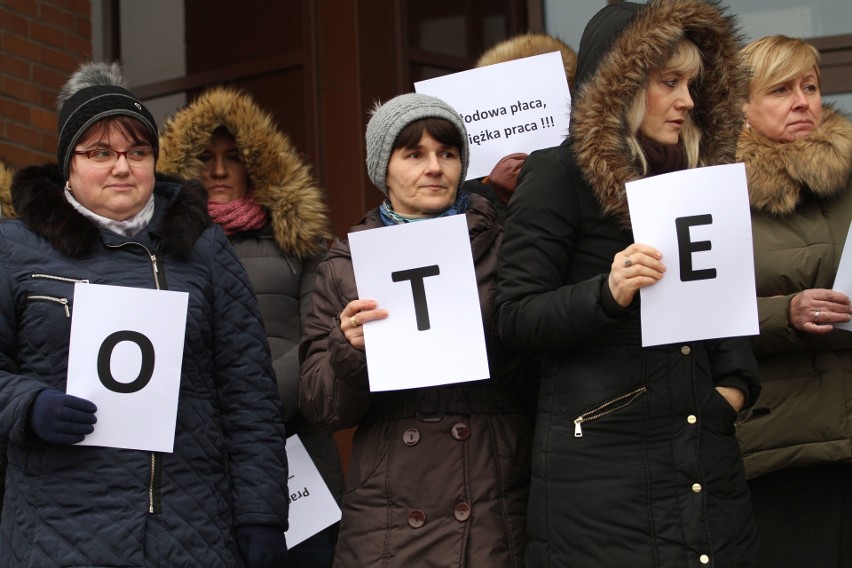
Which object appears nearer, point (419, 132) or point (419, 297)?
point (419, 297)

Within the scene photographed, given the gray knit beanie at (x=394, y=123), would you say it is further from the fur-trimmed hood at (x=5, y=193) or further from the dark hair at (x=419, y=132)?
the fur-trimmed hood at (x=5, y=193)

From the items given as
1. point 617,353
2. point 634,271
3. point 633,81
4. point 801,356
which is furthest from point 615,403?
point 801,356

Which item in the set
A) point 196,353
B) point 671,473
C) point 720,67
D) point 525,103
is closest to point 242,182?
point 525,103

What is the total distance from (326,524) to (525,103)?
1.50m

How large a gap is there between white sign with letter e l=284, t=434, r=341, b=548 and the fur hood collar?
1.01 m

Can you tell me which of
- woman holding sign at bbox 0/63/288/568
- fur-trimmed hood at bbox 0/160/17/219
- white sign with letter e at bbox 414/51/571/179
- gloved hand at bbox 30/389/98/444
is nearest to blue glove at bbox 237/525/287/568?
woman holding sign at bbox 0/63/288/568

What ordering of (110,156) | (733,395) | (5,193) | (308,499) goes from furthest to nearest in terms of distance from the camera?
(5,193) < (308,499) < (110,156) < (733,395)

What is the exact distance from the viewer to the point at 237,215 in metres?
4.68

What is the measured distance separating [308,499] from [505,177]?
1.19m

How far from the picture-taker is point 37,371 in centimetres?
338

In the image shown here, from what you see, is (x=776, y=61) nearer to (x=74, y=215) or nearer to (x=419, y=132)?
(x=419, y=132)

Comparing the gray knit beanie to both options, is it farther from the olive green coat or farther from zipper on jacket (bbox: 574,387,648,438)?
the olive green coat

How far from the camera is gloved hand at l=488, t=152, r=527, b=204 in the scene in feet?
13.9

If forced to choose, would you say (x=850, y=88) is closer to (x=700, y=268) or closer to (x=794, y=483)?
(x=794, y=483)
